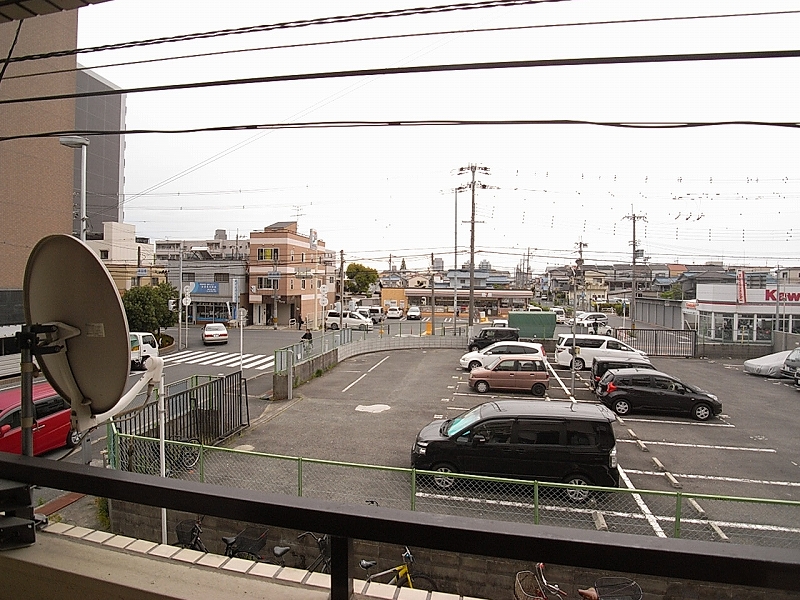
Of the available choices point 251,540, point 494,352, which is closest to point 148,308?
point 494,352

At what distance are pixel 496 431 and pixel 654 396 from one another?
6155mm

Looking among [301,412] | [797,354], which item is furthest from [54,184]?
[797,354]

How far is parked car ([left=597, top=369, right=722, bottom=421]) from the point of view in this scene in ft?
36.4

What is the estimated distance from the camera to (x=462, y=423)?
7434mm

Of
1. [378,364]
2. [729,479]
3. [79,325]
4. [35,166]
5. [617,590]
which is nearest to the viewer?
[79,325]

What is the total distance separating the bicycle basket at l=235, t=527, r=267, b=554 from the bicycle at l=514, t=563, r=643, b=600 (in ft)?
7.70

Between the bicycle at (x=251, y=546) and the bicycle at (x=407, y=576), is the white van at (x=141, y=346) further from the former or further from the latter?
the bicycle at (x=407, y=576)

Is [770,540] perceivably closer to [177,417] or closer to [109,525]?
[109,525]

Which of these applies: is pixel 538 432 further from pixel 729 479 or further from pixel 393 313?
pixel 393 313

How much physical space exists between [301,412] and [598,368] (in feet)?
26.7

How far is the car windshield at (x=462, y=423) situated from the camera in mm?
7213

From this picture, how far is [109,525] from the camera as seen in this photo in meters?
5.73

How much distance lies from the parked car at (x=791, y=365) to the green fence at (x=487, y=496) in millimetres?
13083

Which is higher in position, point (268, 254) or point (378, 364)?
point (268, 254)
